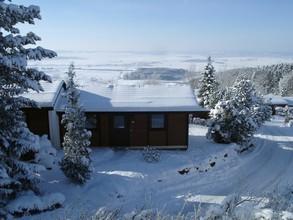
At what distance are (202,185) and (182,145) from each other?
12.5 ft

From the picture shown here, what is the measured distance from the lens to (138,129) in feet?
62.0

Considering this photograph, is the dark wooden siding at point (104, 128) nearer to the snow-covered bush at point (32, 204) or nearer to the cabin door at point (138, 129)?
the cabin door at point (138, 129)

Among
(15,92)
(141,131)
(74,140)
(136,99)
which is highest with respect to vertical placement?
(15,92)

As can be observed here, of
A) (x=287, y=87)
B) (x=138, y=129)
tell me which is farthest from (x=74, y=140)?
(x=287, y=87)

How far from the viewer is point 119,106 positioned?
18.4 m

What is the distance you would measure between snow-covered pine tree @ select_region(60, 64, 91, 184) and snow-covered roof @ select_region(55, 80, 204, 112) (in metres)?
4.54

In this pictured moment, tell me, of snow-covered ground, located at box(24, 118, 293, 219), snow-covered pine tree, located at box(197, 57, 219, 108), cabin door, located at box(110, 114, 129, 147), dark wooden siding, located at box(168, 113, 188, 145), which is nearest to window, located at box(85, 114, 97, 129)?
cabin door, located at box(110, 114, 129, 147)

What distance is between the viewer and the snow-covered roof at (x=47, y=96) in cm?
1734

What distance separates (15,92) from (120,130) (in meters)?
8.55

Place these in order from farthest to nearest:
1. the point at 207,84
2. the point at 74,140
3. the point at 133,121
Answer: the point at 207,84 < the point at 133,121 < the point at 74,140

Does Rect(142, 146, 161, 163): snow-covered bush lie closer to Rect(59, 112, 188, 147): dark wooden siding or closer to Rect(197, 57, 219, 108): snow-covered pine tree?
Rect(59, 112, 188, 147): dark wooden siding

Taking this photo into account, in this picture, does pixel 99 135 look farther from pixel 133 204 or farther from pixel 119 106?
pixel 133 204

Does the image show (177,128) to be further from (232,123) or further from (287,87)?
(287,87)

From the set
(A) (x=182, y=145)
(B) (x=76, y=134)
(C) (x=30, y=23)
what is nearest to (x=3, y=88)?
(C) (x=30, y=23)
